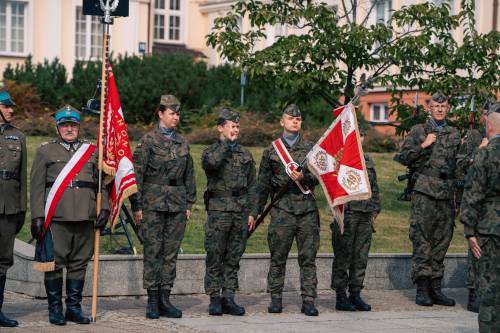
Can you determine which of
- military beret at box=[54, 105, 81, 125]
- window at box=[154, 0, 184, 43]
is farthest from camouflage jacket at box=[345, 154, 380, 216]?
window at box=[154, 0, 184, 43]

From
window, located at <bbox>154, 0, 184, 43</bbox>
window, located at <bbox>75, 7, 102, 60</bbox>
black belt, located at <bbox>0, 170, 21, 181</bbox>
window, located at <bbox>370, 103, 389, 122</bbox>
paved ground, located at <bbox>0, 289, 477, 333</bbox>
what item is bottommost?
paved ground, located at <bbox>0, 289, 477, 333</bbox>

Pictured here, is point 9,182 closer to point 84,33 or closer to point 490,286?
point 490,286

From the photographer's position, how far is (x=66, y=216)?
1232 centimetres

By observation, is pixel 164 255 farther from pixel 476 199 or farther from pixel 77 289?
pixel 476 199

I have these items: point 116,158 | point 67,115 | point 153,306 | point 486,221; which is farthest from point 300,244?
point 486,221

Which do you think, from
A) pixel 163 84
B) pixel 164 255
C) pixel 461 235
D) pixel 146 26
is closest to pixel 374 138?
pixel 163 84

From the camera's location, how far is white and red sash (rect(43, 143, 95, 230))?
12.3 metres

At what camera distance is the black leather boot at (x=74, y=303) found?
1238 centimetres

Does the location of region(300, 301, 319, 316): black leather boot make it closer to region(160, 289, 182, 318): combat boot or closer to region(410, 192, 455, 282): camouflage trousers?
region(160, 289, 182, 318): combat boot

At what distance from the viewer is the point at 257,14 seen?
62.1 feet

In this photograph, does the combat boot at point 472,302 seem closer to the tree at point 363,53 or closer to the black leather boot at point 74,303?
the tree at point 363,53

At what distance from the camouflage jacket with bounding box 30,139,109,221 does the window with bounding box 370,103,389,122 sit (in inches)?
1065

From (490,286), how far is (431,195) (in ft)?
12.4

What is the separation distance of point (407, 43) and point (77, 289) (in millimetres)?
7834
